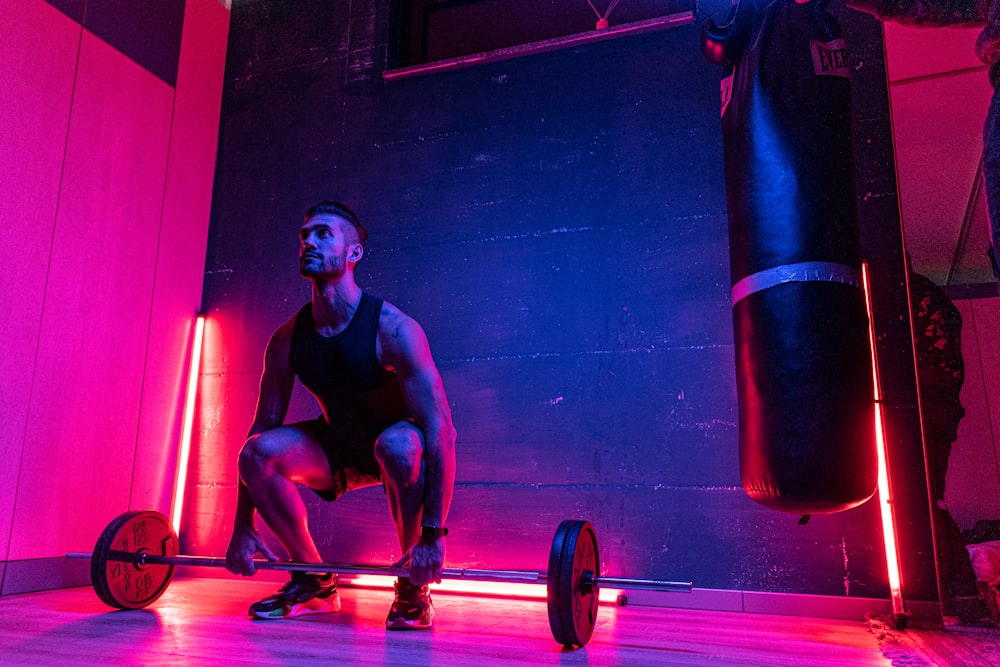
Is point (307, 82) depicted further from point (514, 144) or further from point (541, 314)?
Result: point (541, 314)

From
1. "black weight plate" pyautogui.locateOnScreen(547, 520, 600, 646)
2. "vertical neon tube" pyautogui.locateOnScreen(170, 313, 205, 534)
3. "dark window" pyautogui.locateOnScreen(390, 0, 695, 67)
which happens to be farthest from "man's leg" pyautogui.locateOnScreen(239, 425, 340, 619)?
"dark window" pyautogui.locateOnScreen(390, 0, 695, 67)

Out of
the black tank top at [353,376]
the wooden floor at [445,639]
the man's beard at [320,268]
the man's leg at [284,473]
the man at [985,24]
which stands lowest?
the wooden floor at [445,639]

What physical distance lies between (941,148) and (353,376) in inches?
105

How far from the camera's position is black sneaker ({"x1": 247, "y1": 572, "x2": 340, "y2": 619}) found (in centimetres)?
236

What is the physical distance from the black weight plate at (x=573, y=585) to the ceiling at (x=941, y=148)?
1.93 m

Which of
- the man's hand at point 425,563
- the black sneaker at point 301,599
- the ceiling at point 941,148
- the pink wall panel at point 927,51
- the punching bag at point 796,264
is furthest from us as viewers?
the pink wall panel at point 927,51

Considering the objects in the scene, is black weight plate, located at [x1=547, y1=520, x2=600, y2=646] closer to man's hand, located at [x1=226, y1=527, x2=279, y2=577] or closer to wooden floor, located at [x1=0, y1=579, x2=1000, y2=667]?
wooden floor, located at [x1=0, y1=579, x2=1000, y2=667]

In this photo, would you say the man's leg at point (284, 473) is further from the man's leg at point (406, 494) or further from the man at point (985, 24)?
the man at point (985, 24)

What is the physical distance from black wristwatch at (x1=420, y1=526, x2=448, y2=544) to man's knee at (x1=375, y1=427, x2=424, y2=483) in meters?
0.19

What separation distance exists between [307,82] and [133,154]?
1.10 meters

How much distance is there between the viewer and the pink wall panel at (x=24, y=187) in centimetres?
303

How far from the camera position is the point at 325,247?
249 cm

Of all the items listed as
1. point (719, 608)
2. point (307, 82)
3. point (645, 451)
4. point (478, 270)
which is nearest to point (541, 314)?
point (478, 270)

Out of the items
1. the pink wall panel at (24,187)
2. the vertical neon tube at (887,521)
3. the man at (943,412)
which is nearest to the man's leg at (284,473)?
the pink wall panel at (24,187)
